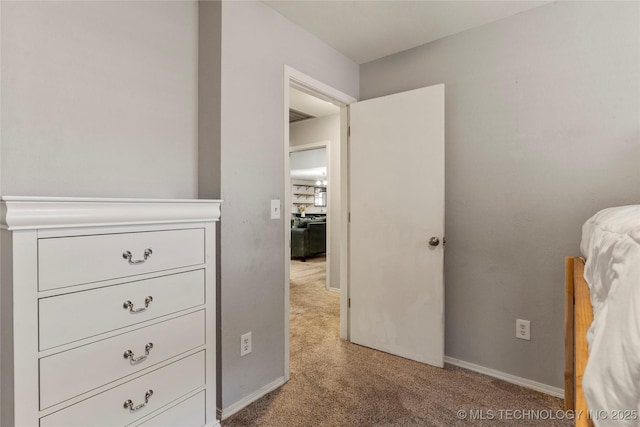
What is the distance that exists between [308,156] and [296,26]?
5.97 meters

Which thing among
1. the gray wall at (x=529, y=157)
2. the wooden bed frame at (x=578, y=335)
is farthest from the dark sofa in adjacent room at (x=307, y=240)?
the wooden bed frame at (x=578, y=335)

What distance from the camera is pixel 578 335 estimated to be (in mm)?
837

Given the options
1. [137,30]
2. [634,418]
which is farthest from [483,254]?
[137,30]

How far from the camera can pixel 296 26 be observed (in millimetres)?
2133

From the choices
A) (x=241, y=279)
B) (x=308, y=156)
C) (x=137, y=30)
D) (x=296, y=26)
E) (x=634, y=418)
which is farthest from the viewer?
(x=308, y=156)

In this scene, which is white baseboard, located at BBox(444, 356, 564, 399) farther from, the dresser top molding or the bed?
the dresser top molding

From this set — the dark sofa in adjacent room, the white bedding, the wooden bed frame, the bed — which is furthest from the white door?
the dark sofa in adjacent room

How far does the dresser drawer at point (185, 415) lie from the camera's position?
→ 1.29 m

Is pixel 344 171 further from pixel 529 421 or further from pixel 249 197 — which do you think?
pixel 529 421

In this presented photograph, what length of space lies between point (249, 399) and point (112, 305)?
104cm

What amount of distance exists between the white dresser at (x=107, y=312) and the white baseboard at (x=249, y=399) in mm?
257

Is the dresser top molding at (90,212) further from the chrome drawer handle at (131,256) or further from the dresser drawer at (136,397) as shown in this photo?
the dresser drawer at (136,397)

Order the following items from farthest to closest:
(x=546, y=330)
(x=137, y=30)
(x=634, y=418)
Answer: (x=546, y=330)
(x=137, y=30)
(x=634, y=418)

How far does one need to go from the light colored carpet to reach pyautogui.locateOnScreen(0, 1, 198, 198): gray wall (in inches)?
50.9
